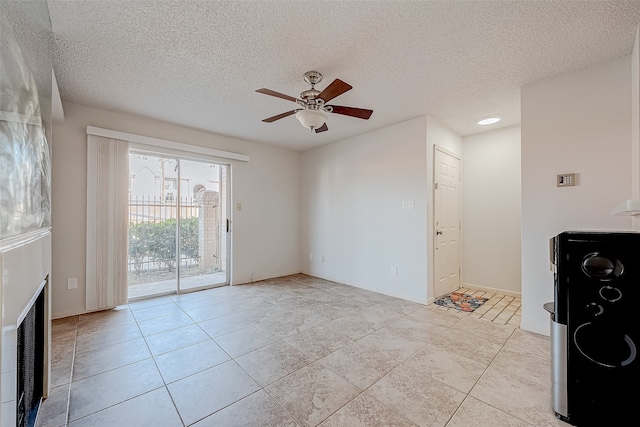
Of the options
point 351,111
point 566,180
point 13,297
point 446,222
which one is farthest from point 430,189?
point 13,297

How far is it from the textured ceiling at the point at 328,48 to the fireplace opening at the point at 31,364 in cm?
192

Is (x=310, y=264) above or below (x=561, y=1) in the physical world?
below

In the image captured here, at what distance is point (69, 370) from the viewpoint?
204 centimetres

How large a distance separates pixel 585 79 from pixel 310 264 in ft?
14.9

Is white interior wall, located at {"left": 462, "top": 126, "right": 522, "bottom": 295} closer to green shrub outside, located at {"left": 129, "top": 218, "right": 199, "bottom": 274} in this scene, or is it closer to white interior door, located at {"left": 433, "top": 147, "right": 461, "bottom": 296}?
white interior door, located at {"left": 433, "top": 147, "right": 461, "bottom": 296}

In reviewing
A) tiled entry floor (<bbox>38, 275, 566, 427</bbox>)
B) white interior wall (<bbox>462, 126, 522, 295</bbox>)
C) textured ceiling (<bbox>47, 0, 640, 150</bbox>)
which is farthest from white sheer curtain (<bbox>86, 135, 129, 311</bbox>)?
white interior wall (<bbox>462, 126, 522, 295</bbox>)

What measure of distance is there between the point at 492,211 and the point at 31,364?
16.9 feet

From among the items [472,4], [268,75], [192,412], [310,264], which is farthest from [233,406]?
[310,264]

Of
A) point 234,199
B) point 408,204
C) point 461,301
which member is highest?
point 234,199

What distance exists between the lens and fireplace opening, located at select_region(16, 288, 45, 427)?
1.19 m

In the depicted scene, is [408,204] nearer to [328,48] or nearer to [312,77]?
[312,77]

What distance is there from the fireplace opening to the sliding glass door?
2213mm

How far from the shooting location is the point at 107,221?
336 cm

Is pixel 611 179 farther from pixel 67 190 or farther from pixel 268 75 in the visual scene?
pixel 67 190
